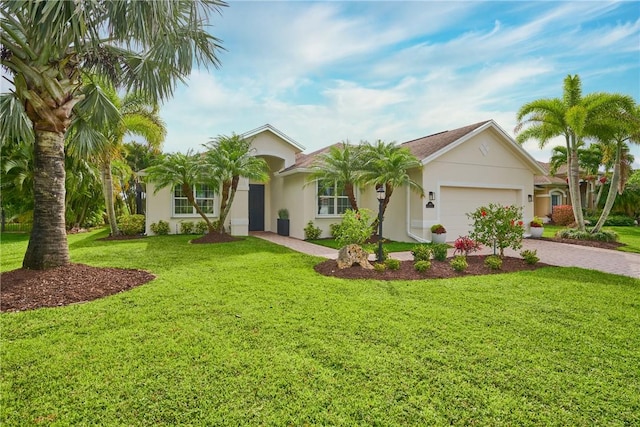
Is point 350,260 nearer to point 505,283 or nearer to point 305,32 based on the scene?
point 505,283

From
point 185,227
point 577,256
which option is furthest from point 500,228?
point 185,227

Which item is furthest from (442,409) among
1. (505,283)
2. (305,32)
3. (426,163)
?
(426,163)

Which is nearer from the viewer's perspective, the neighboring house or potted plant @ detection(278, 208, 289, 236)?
the neighboring house

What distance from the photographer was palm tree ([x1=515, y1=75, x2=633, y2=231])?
12.8 meters

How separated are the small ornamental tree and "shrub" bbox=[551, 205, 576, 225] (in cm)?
1779

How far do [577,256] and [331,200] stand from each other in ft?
32.6

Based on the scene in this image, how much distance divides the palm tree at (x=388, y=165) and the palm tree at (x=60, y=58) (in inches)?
302

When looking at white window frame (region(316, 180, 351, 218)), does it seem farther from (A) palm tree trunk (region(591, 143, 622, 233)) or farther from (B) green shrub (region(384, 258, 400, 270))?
(A) palm tree trunk (region(591, 143, 622, 233))

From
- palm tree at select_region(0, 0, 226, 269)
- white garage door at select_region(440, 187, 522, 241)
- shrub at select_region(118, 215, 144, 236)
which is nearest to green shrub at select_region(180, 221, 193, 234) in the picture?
shrub at select_region(118, 215, 144, 236)

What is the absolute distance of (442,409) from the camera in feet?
8.93

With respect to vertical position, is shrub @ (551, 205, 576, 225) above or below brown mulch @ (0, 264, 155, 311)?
above

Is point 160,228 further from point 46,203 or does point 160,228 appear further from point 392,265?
point 392,265

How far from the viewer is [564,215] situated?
2269 cm

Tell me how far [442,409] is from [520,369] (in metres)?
1.25
